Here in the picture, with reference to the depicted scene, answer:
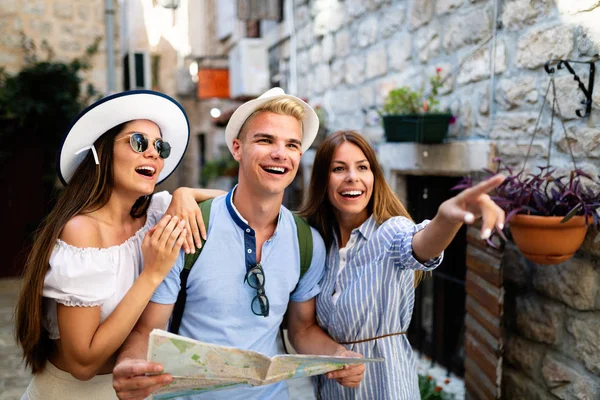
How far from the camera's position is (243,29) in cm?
959

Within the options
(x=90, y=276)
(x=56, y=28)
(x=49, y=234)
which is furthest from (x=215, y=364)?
(x=56, y=28)

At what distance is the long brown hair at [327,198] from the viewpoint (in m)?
2.21

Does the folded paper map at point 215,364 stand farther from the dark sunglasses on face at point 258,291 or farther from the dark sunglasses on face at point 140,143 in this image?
the dark sunglasses on face at point 140,143

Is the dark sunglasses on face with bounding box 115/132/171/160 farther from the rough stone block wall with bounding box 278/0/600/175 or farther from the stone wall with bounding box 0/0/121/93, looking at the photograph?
the stone wall with bounding box 0/0/121/93

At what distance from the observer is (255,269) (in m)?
1.96

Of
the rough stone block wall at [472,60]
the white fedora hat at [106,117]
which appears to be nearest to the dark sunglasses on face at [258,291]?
the white fedora hat at [106,117]

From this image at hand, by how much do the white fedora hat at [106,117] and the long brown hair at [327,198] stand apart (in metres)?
0.64

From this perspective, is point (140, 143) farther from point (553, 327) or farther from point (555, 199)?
point (553, 327)

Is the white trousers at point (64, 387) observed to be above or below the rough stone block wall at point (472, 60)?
below

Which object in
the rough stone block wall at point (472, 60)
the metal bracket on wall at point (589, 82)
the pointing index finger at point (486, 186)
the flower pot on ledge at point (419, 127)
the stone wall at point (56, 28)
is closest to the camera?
the pointing index finger at point (486, 186)

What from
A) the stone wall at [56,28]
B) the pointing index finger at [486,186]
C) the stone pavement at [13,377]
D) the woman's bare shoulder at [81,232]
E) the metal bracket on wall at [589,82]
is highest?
the stone wall at [56,28]

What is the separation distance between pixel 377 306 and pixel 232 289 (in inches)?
21.7

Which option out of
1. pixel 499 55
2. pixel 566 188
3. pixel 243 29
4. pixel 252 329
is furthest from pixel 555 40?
pixel 243 29

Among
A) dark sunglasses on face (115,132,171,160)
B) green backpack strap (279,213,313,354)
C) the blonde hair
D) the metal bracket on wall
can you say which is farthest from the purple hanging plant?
dark sunglasses on face (115,132,171,160)
